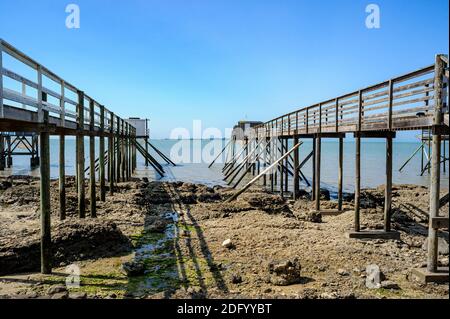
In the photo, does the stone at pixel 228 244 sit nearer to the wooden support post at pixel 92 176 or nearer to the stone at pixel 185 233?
the stone at pixel 185 233

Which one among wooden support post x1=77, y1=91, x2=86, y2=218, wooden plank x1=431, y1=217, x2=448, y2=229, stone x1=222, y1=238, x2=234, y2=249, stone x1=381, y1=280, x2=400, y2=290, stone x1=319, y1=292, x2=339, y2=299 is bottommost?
stone x1=381, y1=280, x2=400, y2=290

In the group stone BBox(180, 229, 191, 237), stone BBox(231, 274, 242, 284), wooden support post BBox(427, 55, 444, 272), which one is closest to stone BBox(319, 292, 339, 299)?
stone BBox(231, 274, 242, 284)

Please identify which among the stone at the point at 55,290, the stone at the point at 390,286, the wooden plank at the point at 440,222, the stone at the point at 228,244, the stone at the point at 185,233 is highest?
the wooden plank at the point at 440,222

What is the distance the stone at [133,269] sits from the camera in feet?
22.7

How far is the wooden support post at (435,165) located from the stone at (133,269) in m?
5.08

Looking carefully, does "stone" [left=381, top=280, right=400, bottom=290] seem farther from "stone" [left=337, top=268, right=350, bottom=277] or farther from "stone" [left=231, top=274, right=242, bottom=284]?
"stone" [left=231, top=274, right=242, bottom=284]

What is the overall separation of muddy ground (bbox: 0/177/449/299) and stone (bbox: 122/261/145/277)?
2 centimetres

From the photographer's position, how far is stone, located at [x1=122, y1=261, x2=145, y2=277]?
22.7ft

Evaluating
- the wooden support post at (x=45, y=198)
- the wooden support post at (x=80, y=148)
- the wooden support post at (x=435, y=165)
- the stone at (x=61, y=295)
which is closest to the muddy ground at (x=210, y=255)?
the stone at (x=61, y=295)

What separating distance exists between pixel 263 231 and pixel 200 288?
360cm

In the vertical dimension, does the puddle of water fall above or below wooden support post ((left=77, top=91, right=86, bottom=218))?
below

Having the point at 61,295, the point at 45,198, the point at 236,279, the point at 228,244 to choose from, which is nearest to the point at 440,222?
the point at 236,279

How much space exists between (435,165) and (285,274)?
310cm
